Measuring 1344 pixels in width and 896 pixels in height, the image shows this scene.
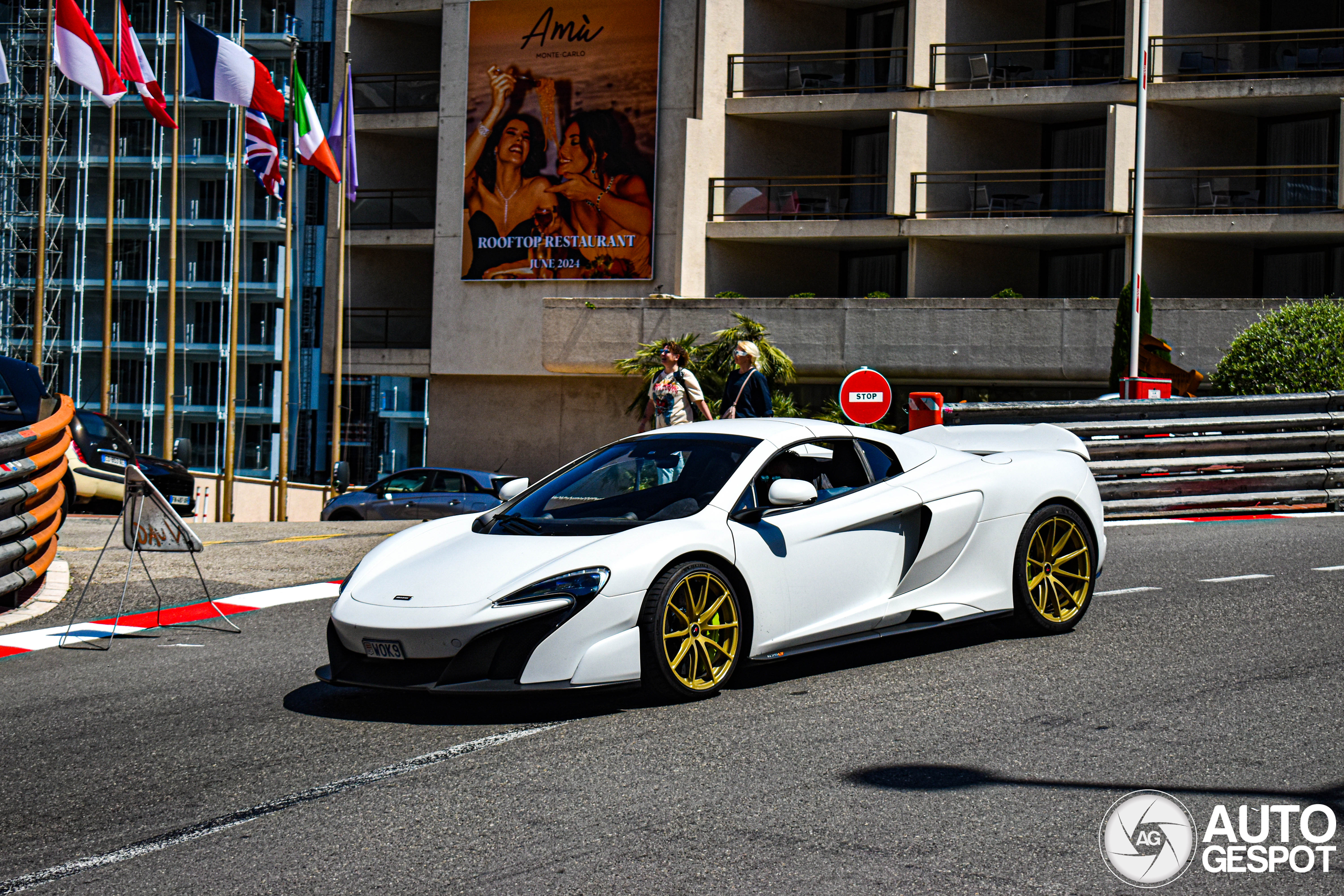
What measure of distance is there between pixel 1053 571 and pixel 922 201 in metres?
26.0

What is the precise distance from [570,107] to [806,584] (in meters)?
28.5

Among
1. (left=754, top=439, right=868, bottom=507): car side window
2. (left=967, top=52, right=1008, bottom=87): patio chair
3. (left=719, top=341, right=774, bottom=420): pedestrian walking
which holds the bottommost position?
(left=754, top=439, right=868, bottom=507): car side window

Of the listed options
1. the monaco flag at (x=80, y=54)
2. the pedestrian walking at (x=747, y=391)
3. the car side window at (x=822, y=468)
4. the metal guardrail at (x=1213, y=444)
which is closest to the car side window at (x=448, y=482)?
the monaco flag at (x=80, y=54)

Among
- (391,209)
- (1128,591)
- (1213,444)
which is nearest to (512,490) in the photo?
(1128,591)

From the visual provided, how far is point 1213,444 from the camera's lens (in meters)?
14.3

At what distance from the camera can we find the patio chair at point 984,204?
105 feet

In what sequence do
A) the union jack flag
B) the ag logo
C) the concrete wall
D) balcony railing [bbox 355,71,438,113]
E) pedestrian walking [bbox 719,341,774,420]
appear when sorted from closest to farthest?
the ag logo
pedestrian walking [bbox 719,341,774,420]
the union jack flag
the concrete wall
balcony railing [bbox 355,71,438,113]

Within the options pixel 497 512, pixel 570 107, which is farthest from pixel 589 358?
pixel 497 512

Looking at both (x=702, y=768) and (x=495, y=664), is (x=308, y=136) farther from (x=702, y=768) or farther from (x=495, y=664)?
(x=702, y=768)

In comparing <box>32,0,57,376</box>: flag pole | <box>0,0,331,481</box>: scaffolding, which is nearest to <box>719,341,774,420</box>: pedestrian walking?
<box>32,0,57,376</box>: flag pole

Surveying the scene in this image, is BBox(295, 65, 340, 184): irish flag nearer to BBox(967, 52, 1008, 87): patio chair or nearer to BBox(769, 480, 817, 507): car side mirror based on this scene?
BBox(967, 52, 1008, 87): patio chair

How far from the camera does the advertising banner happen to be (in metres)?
33.2

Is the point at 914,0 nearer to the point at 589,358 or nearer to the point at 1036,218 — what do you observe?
the point at 1036,218

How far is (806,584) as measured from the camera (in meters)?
6.59
